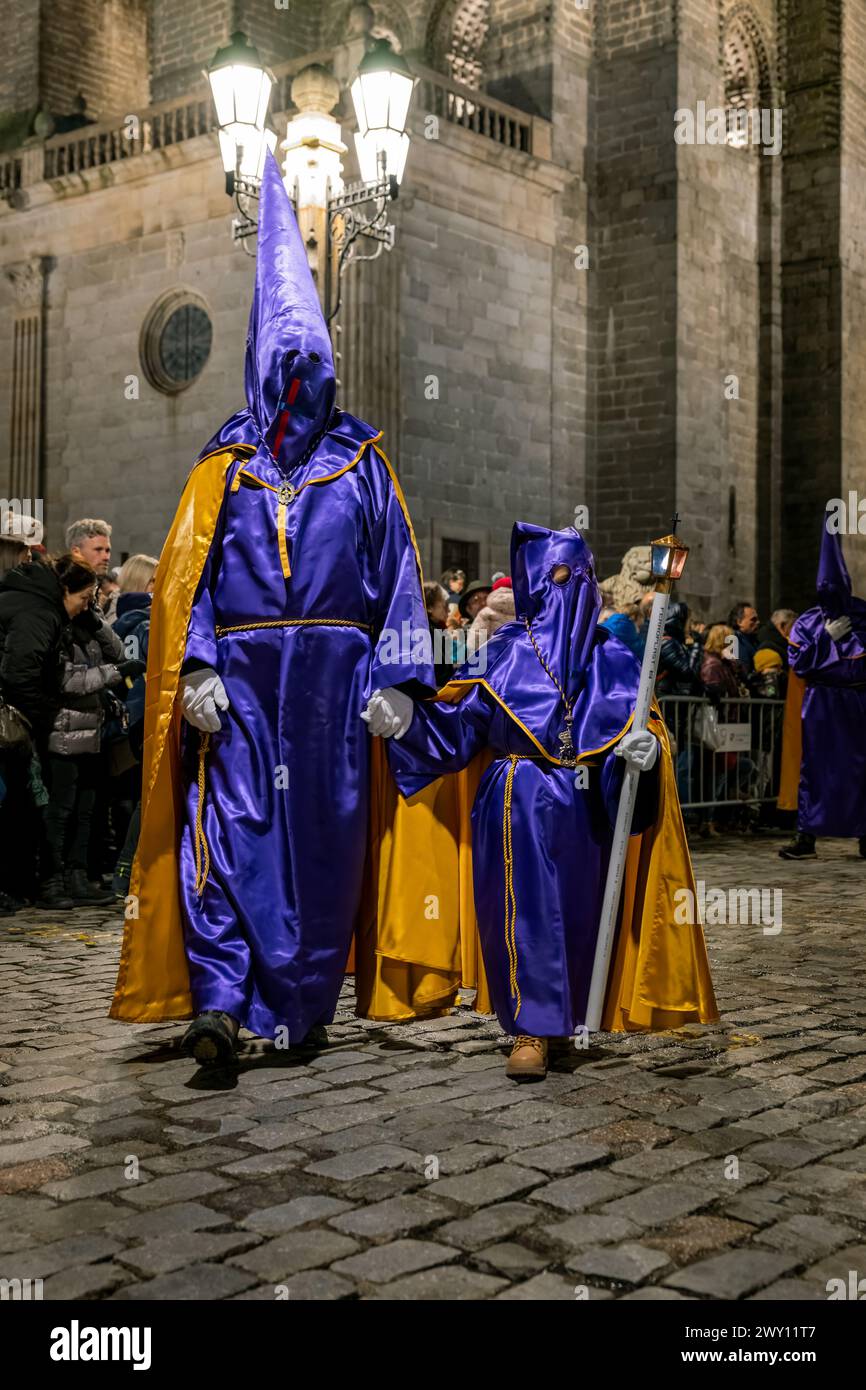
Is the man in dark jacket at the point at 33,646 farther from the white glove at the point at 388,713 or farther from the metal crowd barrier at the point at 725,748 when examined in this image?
the metal crowd barrier at the point at 725,748

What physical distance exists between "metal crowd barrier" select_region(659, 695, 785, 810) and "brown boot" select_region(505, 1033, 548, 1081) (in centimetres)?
704

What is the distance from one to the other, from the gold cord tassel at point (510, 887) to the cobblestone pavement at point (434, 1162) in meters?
0.31

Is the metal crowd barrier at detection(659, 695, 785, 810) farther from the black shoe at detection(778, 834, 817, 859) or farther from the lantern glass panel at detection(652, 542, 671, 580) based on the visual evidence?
the lantern glass panel at detection(652, 542, 671, 580)

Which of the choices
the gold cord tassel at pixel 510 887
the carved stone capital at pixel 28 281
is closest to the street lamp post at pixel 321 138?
the gold cord tassel at pixel 510 887

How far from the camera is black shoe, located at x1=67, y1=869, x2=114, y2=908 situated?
846 centimetres

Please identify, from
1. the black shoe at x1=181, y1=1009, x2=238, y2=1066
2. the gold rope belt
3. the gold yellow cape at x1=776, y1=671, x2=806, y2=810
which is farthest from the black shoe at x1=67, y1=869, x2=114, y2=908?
the gold yellow cape at x1=776, y1=671, x2=806, y2=810

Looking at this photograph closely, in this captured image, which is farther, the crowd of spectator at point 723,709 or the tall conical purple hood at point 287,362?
the crowd of spectator at point 723,709

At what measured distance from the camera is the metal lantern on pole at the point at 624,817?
4.56m

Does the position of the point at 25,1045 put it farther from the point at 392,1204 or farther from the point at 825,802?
the point at 825,802

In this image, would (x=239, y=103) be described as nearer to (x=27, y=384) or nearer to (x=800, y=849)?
(x=800, y=849)

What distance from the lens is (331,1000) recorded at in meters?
4.59

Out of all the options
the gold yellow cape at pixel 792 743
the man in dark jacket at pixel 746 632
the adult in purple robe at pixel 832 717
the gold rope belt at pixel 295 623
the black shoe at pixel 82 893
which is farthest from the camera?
the man in dark jacket at pixel 746 632

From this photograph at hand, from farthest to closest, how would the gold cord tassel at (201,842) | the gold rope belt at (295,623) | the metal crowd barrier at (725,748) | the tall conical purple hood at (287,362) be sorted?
1. the metal crowd barrier at (725,748)
2. the tall conical purple hood at (287,362)
3. the gold rope belt at (295,623)
4. the gold cord tassel at (201,842)

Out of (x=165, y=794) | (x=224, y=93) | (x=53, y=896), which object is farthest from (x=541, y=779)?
(x=224, y=93)
